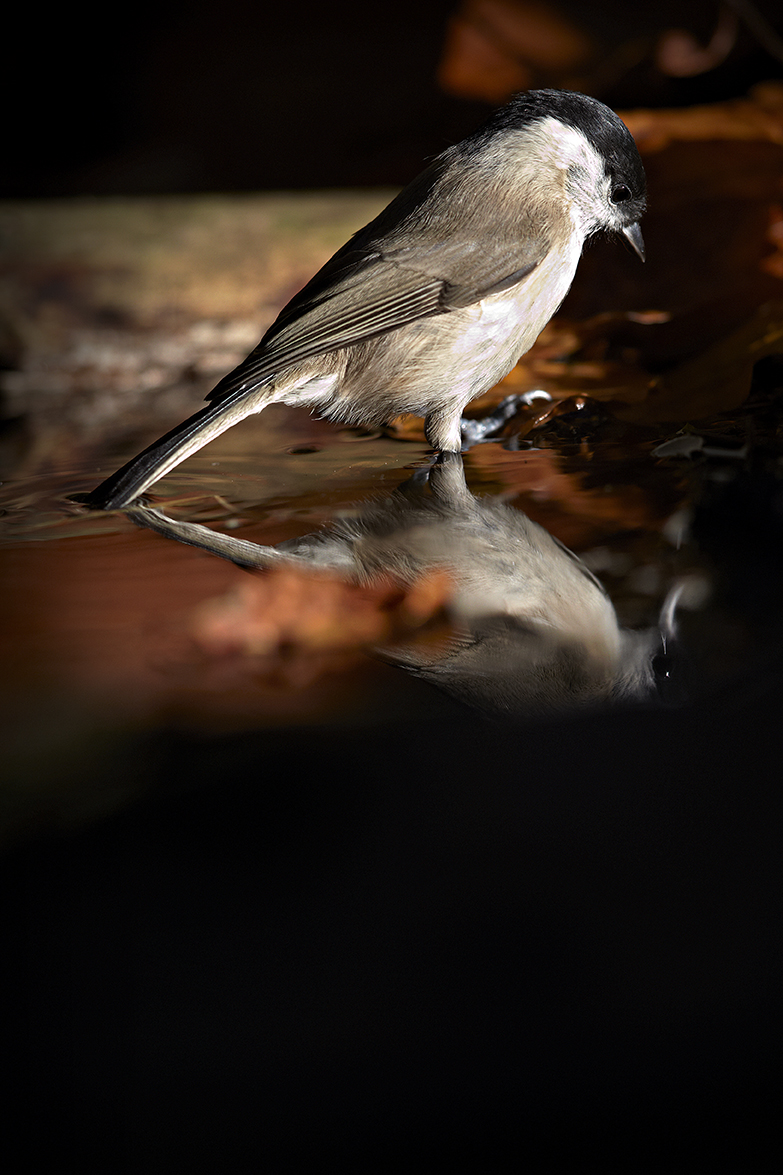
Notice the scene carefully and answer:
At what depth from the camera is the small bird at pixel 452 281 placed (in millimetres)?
1286

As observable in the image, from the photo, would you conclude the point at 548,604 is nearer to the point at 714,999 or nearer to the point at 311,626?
the point at 311,626

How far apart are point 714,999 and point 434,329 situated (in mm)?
1060

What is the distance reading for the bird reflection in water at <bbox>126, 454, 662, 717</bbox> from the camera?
67 cm

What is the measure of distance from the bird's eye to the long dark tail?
644 millimetres

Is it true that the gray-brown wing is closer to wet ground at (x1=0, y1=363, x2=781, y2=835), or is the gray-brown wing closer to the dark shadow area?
wet ground at (x1=0, y1=363, x2=781, y2=835)

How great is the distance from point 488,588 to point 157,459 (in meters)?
0.55

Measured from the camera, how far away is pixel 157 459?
120cm

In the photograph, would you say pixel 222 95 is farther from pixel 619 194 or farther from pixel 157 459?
pixel 157 459

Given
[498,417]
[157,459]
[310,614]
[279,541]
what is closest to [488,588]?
[310,614]

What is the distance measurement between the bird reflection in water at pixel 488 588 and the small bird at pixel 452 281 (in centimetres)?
20

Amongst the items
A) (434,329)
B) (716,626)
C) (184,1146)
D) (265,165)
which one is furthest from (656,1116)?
(265,165)

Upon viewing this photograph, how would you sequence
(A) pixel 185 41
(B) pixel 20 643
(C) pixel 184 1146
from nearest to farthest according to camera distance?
(C) pixel 184 1146 < (B) pixel 20 643 < (A) pixel 185 41

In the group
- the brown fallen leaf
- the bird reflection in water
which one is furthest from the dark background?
the brown fallen leaf

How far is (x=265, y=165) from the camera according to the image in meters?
3.18
